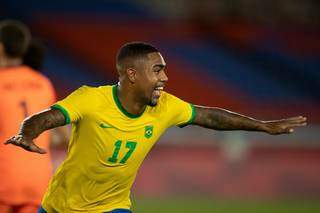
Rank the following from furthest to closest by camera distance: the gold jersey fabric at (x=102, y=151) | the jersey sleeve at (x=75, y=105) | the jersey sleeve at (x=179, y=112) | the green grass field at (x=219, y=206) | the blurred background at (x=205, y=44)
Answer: the blurred background at (x=205, y=44) < the green grass field at (x=219, y=206) < the jersey sleeve at (x=179, y=112) < the gold jersey fabric at (x=102, y=151) < the jersey sleeve at (x=75, y=105)

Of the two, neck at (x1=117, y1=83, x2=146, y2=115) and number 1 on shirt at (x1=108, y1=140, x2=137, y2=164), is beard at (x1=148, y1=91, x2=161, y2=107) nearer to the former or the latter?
neck at (x1=117, y1=83, x2=146, y2=115)

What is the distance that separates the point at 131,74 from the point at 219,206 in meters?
6.87

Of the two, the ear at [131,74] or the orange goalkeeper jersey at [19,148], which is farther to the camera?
the orange goalkeeper jersey at [19,148]

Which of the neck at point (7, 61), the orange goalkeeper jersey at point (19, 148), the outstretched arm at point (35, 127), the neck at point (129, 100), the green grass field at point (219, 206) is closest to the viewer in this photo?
the outstretched arm at point (35, 127)

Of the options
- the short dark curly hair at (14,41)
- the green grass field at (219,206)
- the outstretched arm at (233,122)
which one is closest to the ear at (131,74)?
the outstretched arm at (233,122)

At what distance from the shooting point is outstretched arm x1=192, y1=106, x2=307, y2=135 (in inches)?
279

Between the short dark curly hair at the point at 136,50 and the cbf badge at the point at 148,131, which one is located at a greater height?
the short dark curly hair at the point at 136,50

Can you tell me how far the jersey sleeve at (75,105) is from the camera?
21.1ft

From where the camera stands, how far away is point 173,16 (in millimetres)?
22516

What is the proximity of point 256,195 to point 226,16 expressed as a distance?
28.4 ft

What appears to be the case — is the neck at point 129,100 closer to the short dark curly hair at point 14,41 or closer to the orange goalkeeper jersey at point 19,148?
the orange goalkeeper jersey at point 19,148

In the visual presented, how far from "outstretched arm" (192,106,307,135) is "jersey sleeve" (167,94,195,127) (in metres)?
0.05

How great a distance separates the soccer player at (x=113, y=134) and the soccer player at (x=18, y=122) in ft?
2.56

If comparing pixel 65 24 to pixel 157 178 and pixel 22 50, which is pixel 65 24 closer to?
pixel 157 178
